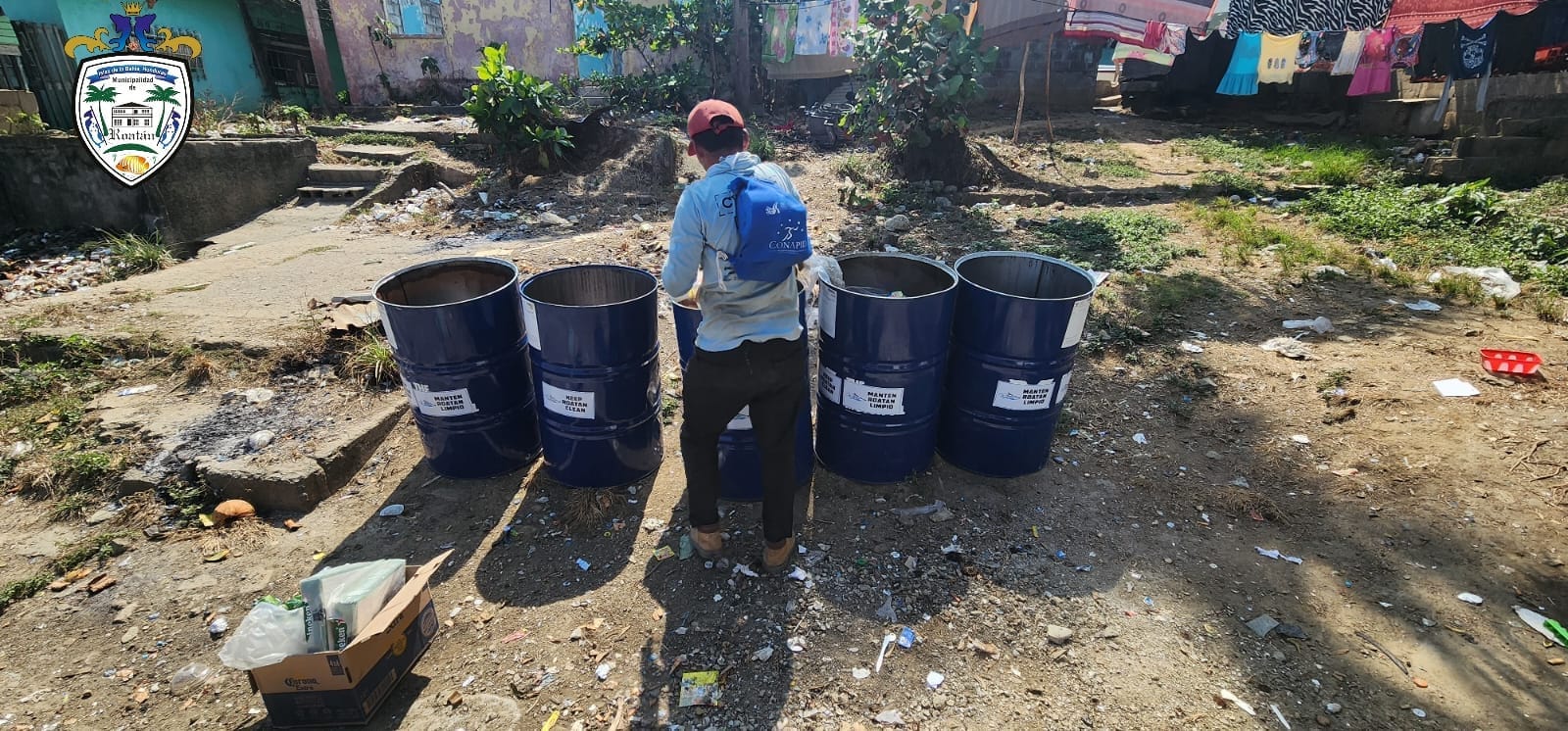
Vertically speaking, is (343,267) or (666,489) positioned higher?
(343,267)

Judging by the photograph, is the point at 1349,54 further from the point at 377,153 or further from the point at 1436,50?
the point at 377,153

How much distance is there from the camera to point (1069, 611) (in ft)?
8.19

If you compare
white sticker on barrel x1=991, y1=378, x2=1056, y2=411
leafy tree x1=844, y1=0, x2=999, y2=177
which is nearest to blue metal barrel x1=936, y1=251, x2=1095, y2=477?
white sticker on barrel x1=991, y1=378, x2=1056, y2=411

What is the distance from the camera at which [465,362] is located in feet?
9.77

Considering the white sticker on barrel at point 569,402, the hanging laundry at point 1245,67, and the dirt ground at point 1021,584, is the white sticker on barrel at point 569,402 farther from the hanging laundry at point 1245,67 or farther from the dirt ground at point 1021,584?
the hanging laundry at point 1245,67

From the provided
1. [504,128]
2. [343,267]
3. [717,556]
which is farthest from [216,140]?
[717,556]

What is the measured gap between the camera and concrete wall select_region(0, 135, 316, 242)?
309 inches

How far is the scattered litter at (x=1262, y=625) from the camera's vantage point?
2393 mm

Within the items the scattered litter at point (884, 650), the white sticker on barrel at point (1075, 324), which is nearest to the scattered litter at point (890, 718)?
the scattered litter at point (884, 650)

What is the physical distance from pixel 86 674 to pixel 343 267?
4.46 meters

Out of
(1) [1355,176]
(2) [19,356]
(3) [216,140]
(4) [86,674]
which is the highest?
(3) [216,140]

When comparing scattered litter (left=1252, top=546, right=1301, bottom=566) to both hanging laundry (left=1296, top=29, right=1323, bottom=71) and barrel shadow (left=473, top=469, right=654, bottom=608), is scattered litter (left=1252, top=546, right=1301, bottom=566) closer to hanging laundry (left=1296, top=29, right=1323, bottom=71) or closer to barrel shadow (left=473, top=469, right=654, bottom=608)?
barrel shadow (left=473, top=469, right=654, bottom=608)

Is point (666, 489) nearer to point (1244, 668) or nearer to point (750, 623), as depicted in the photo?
point (750, 623)

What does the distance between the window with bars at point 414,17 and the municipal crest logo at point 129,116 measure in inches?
215
